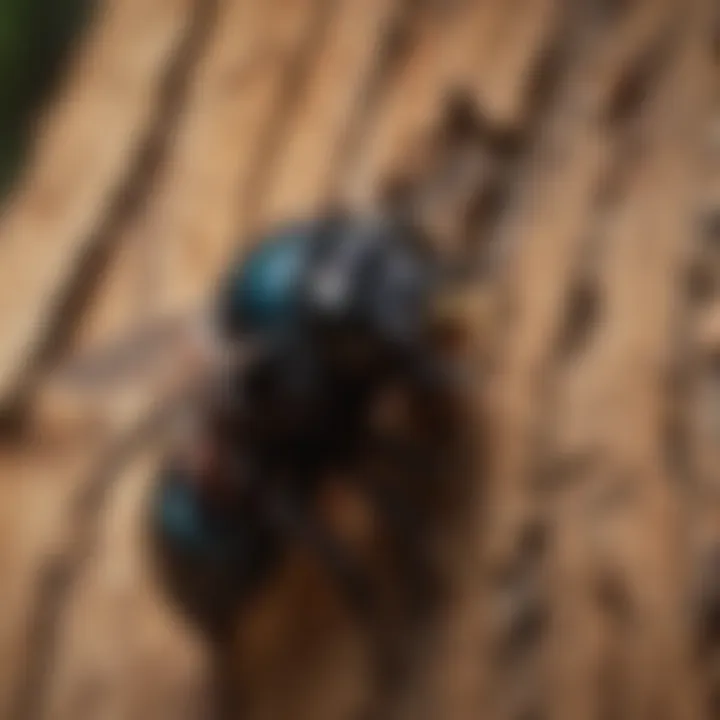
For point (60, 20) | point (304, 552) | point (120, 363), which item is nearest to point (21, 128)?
point (60, 20)

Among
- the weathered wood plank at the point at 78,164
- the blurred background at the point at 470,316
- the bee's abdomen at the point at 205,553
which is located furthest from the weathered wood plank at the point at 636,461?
the weathered wood plank at the point at 78,164

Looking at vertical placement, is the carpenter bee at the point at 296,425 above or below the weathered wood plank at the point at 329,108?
below

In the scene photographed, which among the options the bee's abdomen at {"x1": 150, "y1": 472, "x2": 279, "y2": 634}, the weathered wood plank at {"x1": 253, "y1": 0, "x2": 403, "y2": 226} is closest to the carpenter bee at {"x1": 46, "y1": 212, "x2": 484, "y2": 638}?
the bee's abdomen at {"x1": 150, "y1": 472, "x2": 279, "y2": 634}

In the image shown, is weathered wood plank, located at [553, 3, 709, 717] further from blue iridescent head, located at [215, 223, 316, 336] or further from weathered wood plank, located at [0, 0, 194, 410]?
weathered wood plank, located at [0, 0, 194, 410]

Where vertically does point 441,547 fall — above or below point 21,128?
below

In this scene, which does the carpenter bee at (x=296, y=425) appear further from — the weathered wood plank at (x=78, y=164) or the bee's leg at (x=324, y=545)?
the weathered wood plank at (x=78, y=164)

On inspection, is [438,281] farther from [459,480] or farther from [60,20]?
[60,20]

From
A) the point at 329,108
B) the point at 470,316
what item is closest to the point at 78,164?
the point at 329,108
